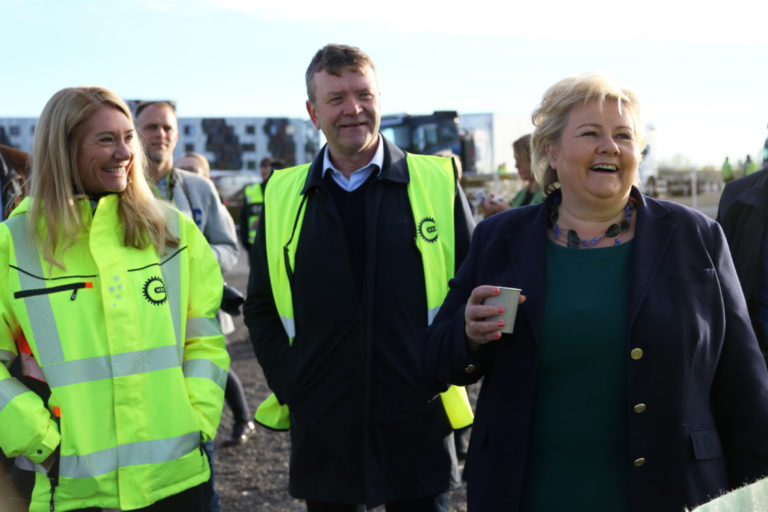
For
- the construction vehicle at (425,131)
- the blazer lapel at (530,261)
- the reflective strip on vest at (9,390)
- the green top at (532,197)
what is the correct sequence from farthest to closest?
the construction vehicle at (425,131) → the green top at (532,197) → the reflective strip on vest at (9,390) → the blazer lapel at (530,261)

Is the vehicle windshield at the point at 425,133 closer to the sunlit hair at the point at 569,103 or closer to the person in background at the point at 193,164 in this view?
the person in background at the point at 193,164

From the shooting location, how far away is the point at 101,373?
2723mm

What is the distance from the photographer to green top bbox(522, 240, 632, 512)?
220 centimetres

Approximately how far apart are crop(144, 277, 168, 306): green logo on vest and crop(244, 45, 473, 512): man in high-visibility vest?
520mm

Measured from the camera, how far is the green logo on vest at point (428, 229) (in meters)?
3.14

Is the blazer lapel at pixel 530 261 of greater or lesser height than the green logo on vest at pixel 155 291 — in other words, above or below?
above

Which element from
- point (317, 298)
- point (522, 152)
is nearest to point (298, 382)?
point (317, 298)

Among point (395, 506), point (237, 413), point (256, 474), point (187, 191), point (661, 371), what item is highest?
point (187, 191)

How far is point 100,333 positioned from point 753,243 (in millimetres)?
2581

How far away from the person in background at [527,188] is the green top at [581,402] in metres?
2.81

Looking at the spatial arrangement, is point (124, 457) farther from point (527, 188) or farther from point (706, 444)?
point (527, 188)

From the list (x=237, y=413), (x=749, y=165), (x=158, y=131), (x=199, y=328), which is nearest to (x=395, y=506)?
(x=199, y=328)

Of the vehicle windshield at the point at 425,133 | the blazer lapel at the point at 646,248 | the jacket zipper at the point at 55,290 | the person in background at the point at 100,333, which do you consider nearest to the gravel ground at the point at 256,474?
the person in background at the point at 100,333

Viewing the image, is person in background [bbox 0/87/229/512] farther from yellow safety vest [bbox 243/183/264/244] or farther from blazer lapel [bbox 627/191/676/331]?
yellow safety vest [bbox 243/183/264/244]
